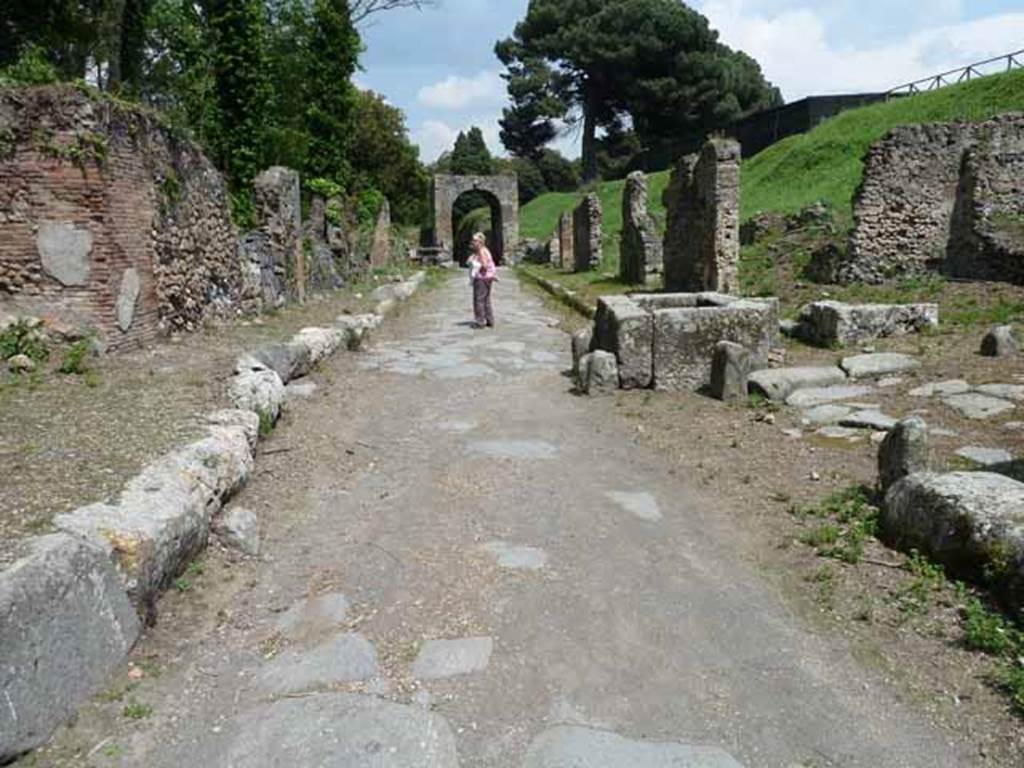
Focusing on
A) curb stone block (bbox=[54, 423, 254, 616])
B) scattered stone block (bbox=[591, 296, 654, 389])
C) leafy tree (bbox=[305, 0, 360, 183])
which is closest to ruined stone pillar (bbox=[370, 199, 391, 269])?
leafy tree (bbox=[305, 0, 360, 183])

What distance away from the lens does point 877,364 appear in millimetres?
7480

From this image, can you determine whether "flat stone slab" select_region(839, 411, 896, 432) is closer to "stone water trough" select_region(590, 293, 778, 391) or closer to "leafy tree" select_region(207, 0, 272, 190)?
"stone water trough" select_region(590, 293, 778, 391)

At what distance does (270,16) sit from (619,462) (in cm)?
2917

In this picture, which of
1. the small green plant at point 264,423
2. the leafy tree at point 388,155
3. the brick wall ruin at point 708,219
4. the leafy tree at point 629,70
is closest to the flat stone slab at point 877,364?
the small green plant at point 264,423

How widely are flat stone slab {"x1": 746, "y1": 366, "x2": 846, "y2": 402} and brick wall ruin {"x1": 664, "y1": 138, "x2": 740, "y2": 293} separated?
5918 millimetres

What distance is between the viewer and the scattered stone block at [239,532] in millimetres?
3801

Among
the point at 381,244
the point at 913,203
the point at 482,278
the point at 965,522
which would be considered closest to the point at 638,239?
the point at 913,203

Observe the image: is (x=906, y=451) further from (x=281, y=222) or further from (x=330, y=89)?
(x=330, y=89)

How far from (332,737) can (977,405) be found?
5428 millimetres

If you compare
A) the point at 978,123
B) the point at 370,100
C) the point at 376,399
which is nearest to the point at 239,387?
the point at 376,399

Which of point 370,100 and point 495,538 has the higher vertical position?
point 370,100

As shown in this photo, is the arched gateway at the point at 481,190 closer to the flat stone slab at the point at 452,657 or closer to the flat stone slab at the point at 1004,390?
the flat stone slab at the point at 1004,390

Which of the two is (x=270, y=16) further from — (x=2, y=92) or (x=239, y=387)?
(x=239, y=387)

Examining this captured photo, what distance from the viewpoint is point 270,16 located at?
2898cm
